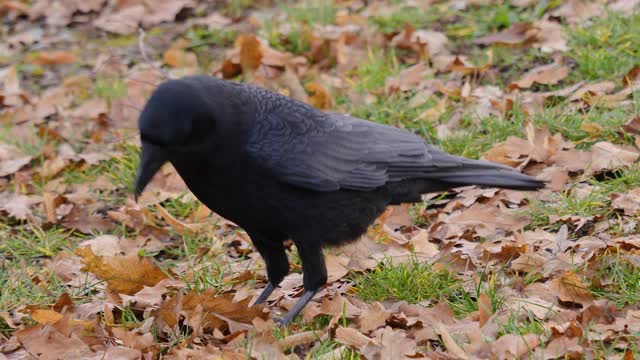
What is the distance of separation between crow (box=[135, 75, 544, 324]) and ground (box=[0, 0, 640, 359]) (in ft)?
1.13

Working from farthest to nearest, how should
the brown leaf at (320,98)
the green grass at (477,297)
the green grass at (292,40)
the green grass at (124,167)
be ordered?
1. the green grass at (292,40)
2. the brown leaf at (320,98)
3. the green grass at (124,167)
4. the green grass at (477,297)

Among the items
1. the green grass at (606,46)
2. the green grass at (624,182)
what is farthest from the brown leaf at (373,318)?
the green grass at (606,46)

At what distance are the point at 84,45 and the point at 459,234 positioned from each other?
5.04 m

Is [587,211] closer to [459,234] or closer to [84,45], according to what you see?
[459,234]

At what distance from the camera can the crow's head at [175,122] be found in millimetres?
3664

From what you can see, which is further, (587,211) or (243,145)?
(587,211)

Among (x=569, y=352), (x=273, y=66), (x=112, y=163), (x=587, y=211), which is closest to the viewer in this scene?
(x=569, y=352)

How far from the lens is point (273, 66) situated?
7.38 meters

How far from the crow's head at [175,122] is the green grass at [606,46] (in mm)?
3430

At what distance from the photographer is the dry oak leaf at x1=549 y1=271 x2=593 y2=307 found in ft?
13.4

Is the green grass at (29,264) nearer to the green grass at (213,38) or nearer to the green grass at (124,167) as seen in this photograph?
the green grass at (124,167)

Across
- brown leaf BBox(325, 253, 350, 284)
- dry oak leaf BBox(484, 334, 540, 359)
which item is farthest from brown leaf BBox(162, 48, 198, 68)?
dry oak leaf BBox(484, 334, 540, 359)

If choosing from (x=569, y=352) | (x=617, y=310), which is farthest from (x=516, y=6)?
(x=569, y=352)

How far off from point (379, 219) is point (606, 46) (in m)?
2.41
